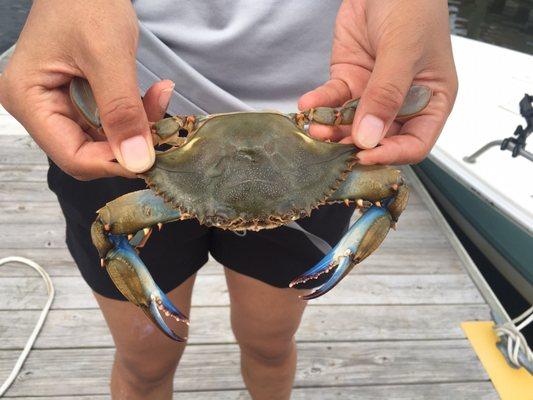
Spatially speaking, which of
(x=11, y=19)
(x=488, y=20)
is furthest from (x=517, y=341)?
(x=488, y=20)

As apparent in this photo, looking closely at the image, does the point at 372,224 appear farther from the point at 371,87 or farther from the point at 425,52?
the point at 425,52

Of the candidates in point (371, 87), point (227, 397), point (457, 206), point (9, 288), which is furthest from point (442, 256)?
point (9, 288)

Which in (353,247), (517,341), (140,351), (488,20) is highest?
(353,247)

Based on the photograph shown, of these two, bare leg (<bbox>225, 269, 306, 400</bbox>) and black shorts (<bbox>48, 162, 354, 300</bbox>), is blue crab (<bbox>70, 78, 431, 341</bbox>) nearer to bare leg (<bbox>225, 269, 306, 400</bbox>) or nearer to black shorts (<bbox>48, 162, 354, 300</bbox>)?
black shorts (<bbox>48, 162, 354, 300</bbox>)

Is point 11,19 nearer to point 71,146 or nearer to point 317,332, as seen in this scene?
point 317,332

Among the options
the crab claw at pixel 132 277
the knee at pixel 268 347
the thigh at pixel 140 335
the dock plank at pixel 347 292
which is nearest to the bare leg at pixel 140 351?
the thigh at pixel 140 335

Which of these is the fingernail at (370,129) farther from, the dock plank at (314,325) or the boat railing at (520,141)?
the boat railing at (520,141)
